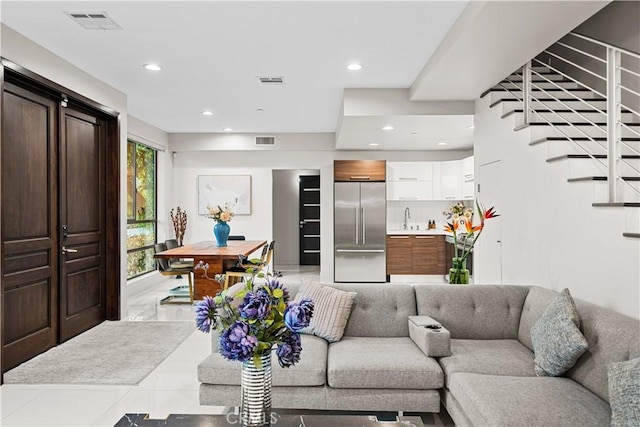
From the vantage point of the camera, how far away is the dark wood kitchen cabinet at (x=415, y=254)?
8.02 metres

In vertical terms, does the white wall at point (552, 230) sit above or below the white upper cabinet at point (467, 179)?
below

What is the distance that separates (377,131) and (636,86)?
3.08m

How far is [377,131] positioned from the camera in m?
6.10

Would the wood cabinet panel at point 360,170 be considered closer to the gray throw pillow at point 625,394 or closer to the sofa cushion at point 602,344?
the sofa cushion at point 602,344

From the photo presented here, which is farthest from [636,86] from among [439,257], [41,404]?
[41,404]

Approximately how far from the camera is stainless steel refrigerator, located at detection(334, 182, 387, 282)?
26.3ft

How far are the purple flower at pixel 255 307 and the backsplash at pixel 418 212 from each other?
7.28 meters

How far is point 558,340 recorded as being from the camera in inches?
88.9

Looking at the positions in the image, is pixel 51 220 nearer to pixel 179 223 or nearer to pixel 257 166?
pixel 179 223

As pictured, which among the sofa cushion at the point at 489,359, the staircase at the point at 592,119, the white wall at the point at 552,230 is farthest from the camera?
the staircase at the point at 592,119

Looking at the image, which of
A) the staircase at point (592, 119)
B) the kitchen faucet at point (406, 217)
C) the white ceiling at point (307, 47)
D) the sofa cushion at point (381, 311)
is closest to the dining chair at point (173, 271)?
the white ceiling at point (307, 47)

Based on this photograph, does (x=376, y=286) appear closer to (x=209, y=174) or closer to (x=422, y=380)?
(x=422, y=380)

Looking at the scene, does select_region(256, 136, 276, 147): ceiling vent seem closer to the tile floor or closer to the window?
the window

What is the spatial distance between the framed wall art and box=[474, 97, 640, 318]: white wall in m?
4.80
